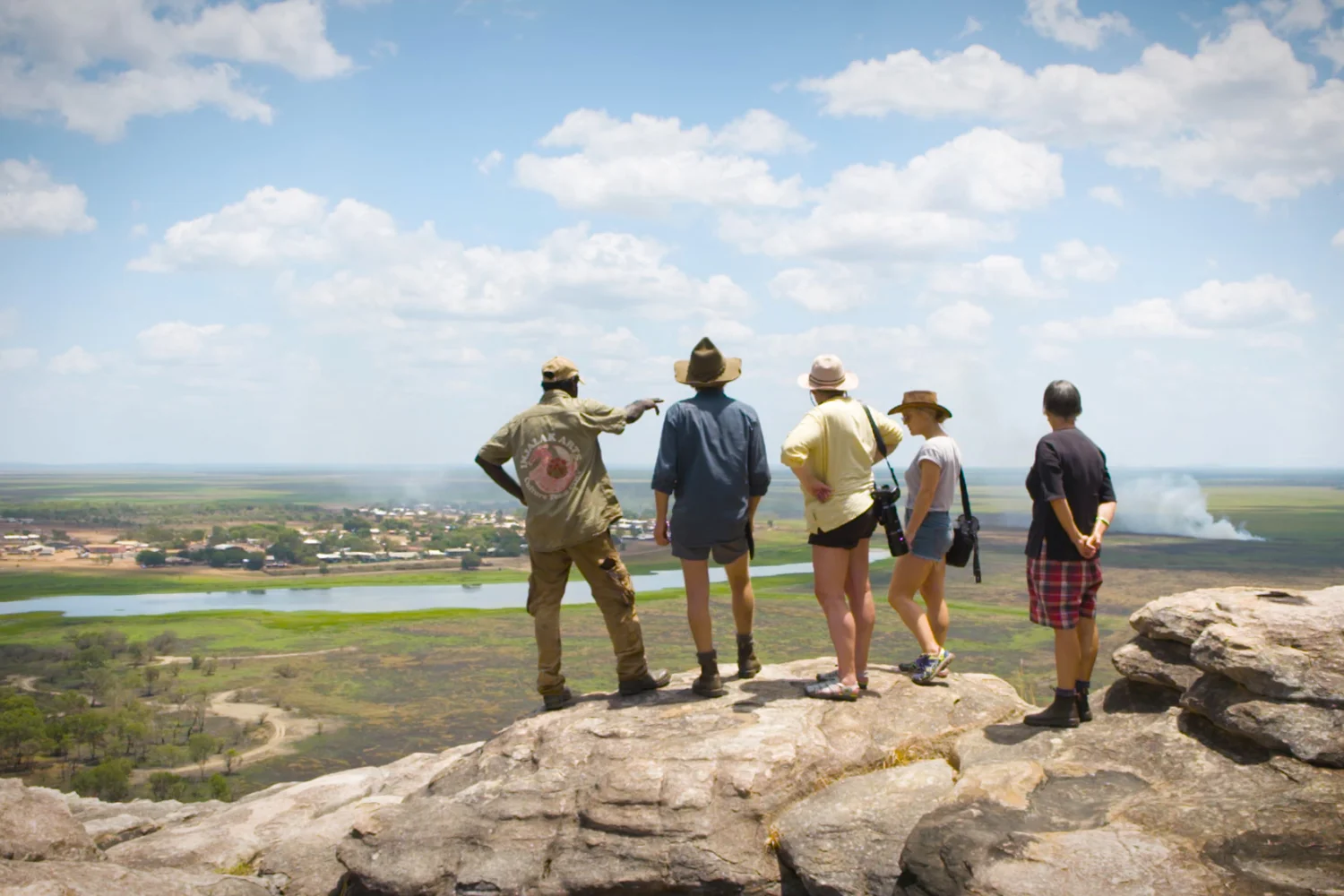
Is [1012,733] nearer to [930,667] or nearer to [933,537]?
[930,667]

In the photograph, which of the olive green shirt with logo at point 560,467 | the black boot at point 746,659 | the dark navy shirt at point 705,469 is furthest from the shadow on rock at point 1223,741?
the olive green shirt with logo at point 560,467

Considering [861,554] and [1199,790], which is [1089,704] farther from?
[861,554]

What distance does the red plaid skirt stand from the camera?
7.30 meters

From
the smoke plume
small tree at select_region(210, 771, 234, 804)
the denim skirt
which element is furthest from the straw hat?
the smoke plume

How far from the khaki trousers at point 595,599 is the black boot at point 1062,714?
3.63 m

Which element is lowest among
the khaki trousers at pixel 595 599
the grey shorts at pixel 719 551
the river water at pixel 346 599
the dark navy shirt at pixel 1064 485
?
the river water at pixel 346 599

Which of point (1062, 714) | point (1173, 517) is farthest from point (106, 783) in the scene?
point (1173, 517)

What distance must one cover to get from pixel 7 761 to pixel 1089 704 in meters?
42.9

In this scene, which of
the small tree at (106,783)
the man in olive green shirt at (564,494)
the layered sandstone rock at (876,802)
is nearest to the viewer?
the layered sandstone rock at (876,802)

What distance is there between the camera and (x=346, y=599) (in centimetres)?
7356

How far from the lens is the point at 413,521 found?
14012 centimetres

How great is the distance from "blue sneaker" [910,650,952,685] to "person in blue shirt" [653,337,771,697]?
1.97m

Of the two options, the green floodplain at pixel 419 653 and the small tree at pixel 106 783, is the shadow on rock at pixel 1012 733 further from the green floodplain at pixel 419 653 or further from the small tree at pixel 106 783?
the small tree at pixel 106 783

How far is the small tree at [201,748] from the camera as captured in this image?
35.6 meters
